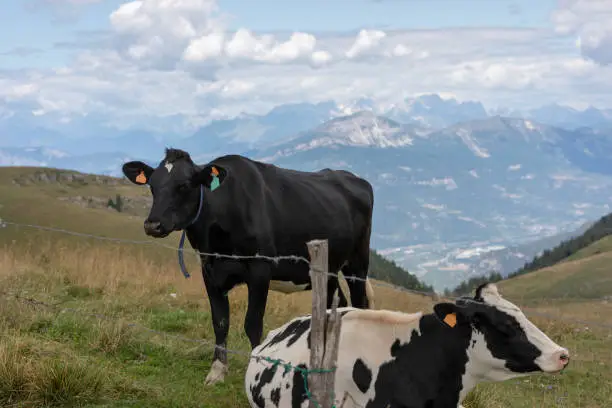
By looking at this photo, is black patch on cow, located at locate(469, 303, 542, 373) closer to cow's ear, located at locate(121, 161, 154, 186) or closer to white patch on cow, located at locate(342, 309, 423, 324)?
white patch on cow, located at locate(342, 309, 423, 324)

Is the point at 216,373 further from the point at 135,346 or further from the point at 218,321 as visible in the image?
the point at 135,346

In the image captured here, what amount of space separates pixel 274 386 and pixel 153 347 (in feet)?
12.1

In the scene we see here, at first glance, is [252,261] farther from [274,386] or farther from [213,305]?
[274,386]

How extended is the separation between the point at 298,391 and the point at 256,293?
2326mm

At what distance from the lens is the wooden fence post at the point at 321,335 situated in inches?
211

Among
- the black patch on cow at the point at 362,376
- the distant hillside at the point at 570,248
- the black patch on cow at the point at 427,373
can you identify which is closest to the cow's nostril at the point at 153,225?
the black patch on cow at the point at 362,376

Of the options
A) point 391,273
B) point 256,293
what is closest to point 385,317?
point 256,293

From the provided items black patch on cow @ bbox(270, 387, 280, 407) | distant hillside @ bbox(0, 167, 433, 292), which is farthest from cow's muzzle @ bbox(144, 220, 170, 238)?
distant hillside @ bbox(0, 167, 433, 292)

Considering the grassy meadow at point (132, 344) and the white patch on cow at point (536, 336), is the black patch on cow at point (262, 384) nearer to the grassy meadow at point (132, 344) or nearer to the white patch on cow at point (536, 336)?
the grassy meadow at point (132, 344)

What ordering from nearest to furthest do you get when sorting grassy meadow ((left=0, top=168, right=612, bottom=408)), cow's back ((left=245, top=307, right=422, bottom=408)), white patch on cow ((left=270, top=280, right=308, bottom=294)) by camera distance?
cow's back ((left=245, top=307, right=422, bottom=408)), grassy meadow ((left=0, top=168, right=612, bottom=408)), white patch on cow ((left=270, top=280, right=308, bottom=294))

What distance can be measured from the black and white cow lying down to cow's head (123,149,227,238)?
102 inches

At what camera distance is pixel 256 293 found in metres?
8.14

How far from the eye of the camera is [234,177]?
838 centimetres

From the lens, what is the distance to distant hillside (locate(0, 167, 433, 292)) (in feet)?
244
